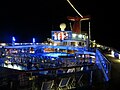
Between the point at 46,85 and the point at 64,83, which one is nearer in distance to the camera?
the point at 46,85

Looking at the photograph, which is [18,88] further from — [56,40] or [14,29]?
[14,29]

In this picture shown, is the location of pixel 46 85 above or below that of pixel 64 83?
above

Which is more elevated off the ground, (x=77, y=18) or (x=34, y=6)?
(x=34, y=6)

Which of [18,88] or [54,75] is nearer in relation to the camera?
[18,88]

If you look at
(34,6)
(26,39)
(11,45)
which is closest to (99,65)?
(11,45)

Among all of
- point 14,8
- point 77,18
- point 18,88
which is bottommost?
point 18,88

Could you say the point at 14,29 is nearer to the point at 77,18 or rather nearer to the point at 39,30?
the point at 39,30

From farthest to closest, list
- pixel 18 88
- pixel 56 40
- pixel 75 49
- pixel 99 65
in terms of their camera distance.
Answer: pixel 56 40 → pixel 75 49 → pixel 99 65 → pixel 18 88

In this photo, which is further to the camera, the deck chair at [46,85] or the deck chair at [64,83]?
the deck chair at [64,83]

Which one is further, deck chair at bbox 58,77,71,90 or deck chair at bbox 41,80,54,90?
deck chair at bbox 58,77,71,90

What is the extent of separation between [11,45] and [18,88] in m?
25.6

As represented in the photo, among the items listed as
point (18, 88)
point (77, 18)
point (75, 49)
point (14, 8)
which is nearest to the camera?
point (18, 88)

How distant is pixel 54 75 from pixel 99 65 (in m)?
5.94

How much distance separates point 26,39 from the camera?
8931 cm
